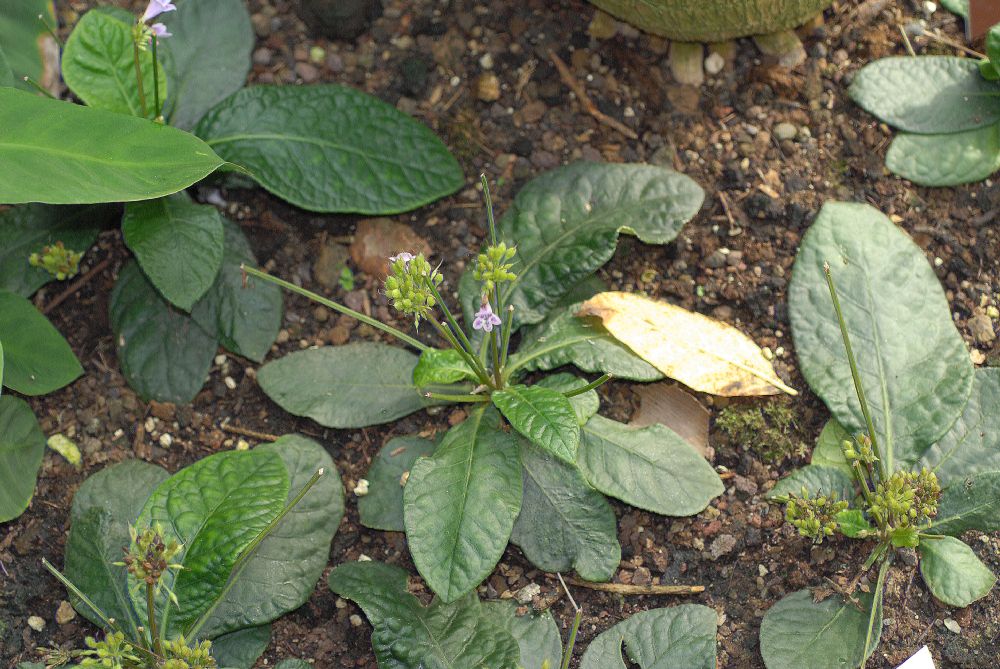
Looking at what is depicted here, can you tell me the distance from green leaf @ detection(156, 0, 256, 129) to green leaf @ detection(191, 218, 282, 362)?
1.22ft

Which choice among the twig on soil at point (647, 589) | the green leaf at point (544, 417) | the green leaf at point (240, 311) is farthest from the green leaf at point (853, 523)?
the green leaf at point (240, 311)

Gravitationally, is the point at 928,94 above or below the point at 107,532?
above

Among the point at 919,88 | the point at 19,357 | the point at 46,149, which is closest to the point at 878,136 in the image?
the point at 919,88

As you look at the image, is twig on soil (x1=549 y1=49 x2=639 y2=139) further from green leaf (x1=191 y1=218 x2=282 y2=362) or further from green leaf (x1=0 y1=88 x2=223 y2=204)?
green leaf (x1=0 y1=88 x2=223 y2=204)

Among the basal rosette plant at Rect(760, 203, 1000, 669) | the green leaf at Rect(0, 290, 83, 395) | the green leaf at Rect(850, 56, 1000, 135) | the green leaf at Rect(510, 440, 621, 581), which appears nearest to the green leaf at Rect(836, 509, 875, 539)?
the basal rosette plant at Rect(760, 203, 1000, 669)

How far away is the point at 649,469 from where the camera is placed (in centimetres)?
204

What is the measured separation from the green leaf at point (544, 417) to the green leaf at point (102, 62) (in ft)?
3.56

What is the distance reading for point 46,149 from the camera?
1.86m

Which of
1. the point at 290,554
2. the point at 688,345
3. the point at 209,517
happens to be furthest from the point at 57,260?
the point at 688,345

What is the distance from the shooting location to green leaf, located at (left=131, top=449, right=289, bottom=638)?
192 cm

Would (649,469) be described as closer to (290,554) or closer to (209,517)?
(290,554)

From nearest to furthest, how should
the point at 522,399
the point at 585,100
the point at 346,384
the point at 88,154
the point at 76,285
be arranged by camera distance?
1. the point at 88,154
2. the point at 522,399
3. the point at 346,384
4. the point at 76,285
5. the point at 585,100

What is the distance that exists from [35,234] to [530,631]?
4.95ft

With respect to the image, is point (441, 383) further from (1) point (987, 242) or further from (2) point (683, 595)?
(1) point (987, 242)
